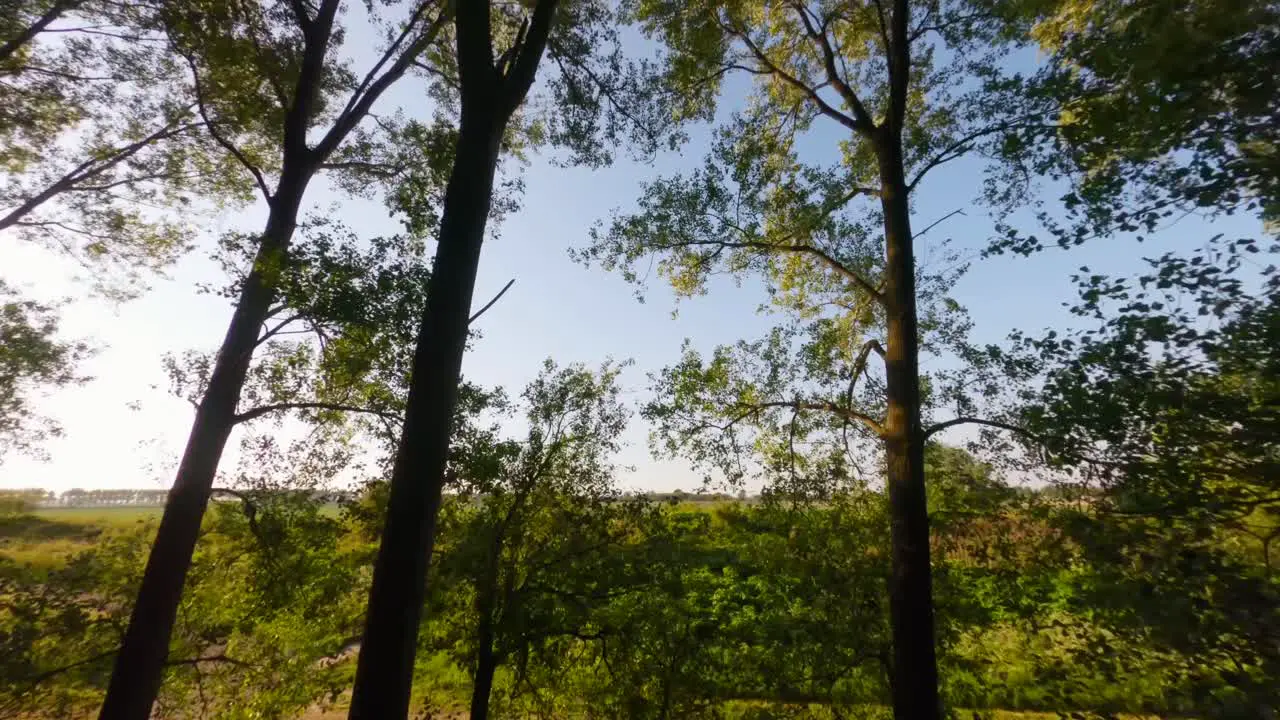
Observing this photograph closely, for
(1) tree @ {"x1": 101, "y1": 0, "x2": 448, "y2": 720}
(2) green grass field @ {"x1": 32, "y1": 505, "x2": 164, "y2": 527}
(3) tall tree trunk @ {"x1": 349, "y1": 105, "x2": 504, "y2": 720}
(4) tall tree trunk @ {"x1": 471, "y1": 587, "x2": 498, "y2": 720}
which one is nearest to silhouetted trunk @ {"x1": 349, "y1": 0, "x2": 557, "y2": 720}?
(3) tall tree trunk @ {"x1": 349, "y1": 105, "x2": 504, "y2": 720}

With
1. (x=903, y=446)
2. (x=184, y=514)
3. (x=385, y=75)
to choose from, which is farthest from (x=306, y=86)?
(x=903, y=446)

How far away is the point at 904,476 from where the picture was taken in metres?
6.07

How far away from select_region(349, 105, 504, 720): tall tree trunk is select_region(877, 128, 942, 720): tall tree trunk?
5.33 meters

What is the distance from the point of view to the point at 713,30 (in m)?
9.23

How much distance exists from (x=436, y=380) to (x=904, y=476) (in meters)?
5.63

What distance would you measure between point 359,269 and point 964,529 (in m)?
9.63

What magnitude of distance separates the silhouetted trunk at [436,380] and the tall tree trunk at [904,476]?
17.4ft

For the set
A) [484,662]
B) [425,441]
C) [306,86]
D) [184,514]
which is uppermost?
[306,86]

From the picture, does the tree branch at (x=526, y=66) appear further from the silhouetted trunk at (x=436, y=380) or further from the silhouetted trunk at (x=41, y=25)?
the silhouetted trunk at (x=41, y=25)

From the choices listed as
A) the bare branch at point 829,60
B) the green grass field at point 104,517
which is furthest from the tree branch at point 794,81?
the green grass field at point 104,517

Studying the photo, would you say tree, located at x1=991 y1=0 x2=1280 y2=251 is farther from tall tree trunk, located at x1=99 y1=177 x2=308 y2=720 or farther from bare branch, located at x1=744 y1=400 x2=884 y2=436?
tall tree trunk, located at x1=99 y1=177 x2=308 y2=720

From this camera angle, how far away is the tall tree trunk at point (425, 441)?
3.44 meters

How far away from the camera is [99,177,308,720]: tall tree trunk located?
239 inches

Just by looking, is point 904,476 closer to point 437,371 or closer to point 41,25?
point 437,371
